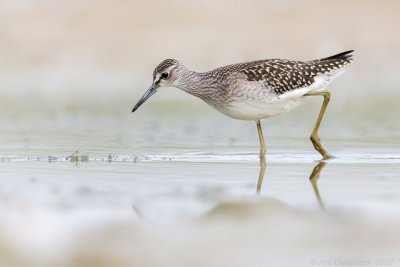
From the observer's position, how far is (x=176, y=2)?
763 inches

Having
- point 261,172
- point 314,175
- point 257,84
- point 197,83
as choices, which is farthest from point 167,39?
point 314,175

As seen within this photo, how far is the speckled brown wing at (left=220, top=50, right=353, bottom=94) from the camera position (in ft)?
33.7

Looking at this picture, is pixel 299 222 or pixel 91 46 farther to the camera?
pixel 91 46

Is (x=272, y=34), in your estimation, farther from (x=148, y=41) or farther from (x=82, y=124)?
(x=82, y=124)

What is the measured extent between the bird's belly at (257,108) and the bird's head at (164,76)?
33.7 inches

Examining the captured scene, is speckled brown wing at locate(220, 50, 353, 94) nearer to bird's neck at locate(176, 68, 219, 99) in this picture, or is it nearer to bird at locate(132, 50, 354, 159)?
bird at locate(132, 50, 354, 159)

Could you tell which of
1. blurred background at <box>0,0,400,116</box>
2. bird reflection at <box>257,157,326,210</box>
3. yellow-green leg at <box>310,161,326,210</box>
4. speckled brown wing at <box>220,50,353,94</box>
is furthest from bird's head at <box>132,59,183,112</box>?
blurred background at <box>0,0,400,116</box>

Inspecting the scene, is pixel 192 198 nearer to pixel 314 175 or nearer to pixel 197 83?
pixel 314 175

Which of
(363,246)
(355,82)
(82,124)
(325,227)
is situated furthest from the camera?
(355,82)

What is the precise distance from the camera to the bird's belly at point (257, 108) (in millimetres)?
10125

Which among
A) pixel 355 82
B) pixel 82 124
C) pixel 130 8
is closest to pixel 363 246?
pixel 82 124

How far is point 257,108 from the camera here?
33.4ft

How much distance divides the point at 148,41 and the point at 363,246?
13.9 m

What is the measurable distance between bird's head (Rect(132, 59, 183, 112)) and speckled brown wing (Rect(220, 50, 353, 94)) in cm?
70
